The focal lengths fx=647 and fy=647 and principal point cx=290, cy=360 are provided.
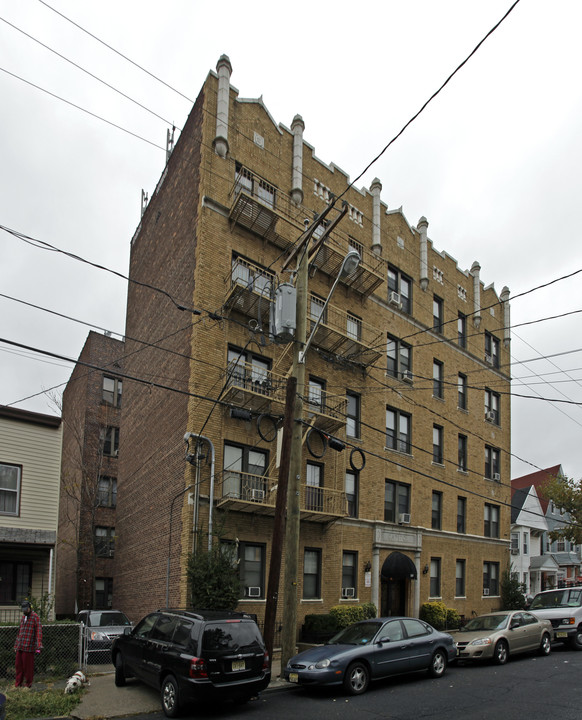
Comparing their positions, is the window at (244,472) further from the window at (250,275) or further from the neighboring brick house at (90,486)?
the neighboring brick house at (90,486)

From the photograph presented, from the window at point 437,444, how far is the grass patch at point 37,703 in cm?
1922

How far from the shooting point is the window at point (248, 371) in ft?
63.8

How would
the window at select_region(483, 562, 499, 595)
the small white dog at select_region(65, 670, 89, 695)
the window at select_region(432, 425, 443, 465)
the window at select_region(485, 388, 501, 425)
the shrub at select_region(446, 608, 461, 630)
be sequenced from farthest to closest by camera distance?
the window at select_region(485, 388, 501, 425) < the window at select_region(483, 562, 499, 595) < the window at select_region(432, 425, 443, 465) < the shrub at select_region(446, 608, 461, 630) < the small white dog at select_region(65, 670, 89, 695)

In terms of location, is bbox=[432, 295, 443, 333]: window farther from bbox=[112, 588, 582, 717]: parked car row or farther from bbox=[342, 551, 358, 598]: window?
bbox=[112, 588, 582, 717]: parked car row

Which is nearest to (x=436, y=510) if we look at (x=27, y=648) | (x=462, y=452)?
(x=462, y=452)

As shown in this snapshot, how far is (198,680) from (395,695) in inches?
162

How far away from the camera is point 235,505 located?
1823 centimetres

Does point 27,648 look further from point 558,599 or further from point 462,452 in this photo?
point 462,452

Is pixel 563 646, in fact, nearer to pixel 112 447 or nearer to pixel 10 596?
pixel 10 596

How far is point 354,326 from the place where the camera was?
80.8 feet

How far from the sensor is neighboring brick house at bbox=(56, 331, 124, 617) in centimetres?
3105

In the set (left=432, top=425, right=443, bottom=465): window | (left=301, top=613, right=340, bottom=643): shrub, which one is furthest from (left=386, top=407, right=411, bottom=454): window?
(left=301, top=613, right=340, bottom=643): shrub

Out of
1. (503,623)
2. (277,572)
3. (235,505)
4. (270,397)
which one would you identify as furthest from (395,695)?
(270,397)

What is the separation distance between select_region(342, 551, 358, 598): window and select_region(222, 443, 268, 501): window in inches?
196
